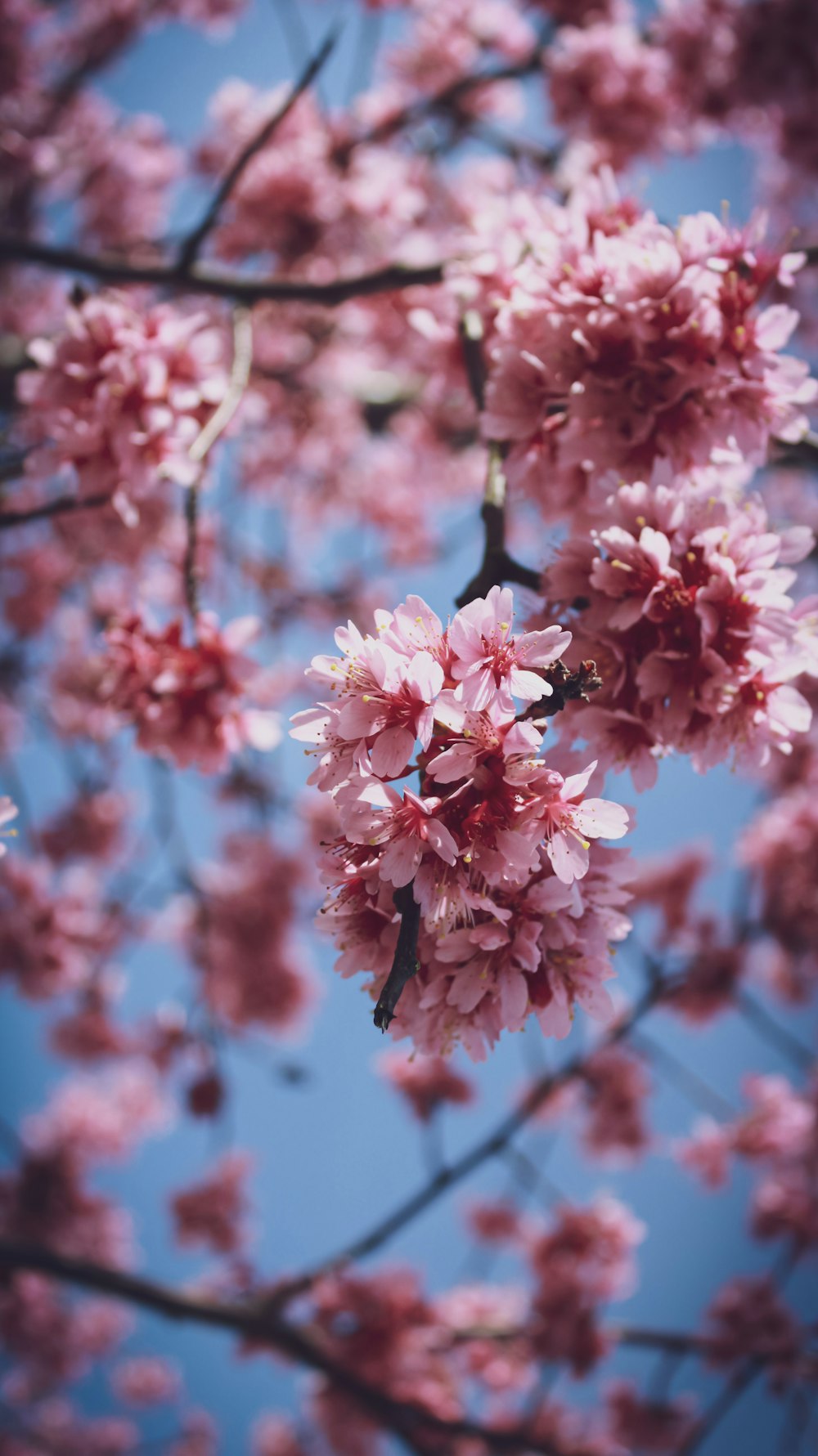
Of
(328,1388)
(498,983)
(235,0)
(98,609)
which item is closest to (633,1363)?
(328,1388)

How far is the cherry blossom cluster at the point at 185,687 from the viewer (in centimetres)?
210

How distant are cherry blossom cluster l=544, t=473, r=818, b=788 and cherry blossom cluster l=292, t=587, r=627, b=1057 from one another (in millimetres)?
244

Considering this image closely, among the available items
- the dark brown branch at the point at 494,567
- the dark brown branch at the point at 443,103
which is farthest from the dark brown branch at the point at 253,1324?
the dark brown branch at the point at 443,103

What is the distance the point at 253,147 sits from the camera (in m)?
2.37

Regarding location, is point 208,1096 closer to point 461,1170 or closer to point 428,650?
point 461,1170

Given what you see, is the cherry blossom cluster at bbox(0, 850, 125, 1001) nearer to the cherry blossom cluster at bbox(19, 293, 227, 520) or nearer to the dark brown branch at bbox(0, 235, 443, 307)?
the dark brown branch at bbox(0, 235, 443, 307)

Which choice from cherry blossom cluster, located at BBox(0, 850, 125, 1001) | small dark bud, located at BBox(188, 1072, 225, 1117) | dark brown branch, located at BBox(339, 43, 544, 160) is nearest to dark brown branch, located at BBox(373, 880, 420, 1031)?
small dark bud, located at BBox(188, 1072, 225, 1117)

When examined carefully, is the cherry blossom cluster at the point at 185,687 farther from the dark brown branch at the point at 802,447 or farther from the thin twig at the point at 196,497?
the dark brown branch at the point at 802,447

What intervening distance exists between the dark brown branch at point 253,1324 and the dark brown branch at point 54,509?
2.86m

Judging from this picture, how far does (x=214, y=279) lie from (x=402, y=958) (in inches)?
101

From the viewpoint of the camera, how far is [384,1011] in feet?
3.54

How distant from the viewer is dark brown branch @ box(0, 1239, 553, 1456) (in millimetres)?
3195

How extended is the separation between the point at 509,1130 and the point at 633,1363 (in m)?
7.48

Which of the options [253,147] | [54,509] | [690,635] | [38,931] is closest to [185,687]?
[54,509]
